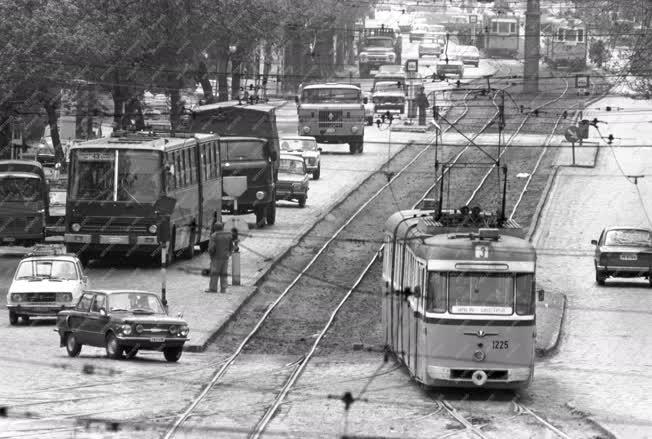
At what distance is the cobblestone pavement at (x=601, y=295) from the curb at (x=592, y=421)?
0.47 ft

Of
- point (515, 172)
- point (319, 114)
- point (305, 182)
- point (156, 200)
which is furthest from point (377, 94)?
point (156, 200)

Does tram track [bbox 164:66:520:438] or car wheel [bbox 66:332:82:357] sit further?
car wheel [bbox 66:332:82:357]

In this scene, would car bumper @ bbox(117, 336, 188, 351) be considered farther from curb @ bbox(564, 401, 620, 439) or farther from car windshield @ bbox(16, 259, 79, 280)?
curb @ bbox(564, 401, 620, 439)

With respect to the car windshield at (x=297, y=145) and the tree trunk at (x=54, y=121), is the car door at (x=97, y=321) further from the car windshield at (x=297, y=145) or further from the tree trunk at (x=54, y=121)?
the car windshield at (x=297, y=145)

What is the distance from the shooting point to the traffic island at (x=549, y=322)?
3425 centimetres

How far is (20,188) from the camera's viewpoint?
162 feet

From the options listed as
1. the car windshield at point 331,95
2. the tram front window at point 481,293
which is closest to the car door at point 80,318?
the tram front window at point 481,293

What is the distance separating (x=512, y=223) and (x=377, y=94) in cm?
6009

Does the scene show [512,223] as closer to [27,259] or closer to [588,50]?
[27,259]

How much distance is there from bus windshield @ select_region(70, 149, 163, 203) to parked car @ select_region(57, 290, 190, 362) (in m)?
11.6

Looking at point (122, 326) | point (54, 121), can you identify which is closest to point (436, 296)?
point (122, 326)

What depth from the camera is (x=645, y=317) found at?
39188 mm

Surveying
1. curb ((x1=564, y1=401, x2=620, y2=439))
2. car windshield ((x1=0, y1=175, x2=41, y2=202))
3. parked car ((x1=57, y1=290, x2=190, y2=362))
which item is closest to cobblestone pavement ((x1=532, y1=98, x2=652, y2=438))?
curb ((x1=564, y1=401, x2=620, y2=439))

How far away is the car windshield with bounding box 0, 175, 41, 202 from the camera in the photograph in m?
49.1
